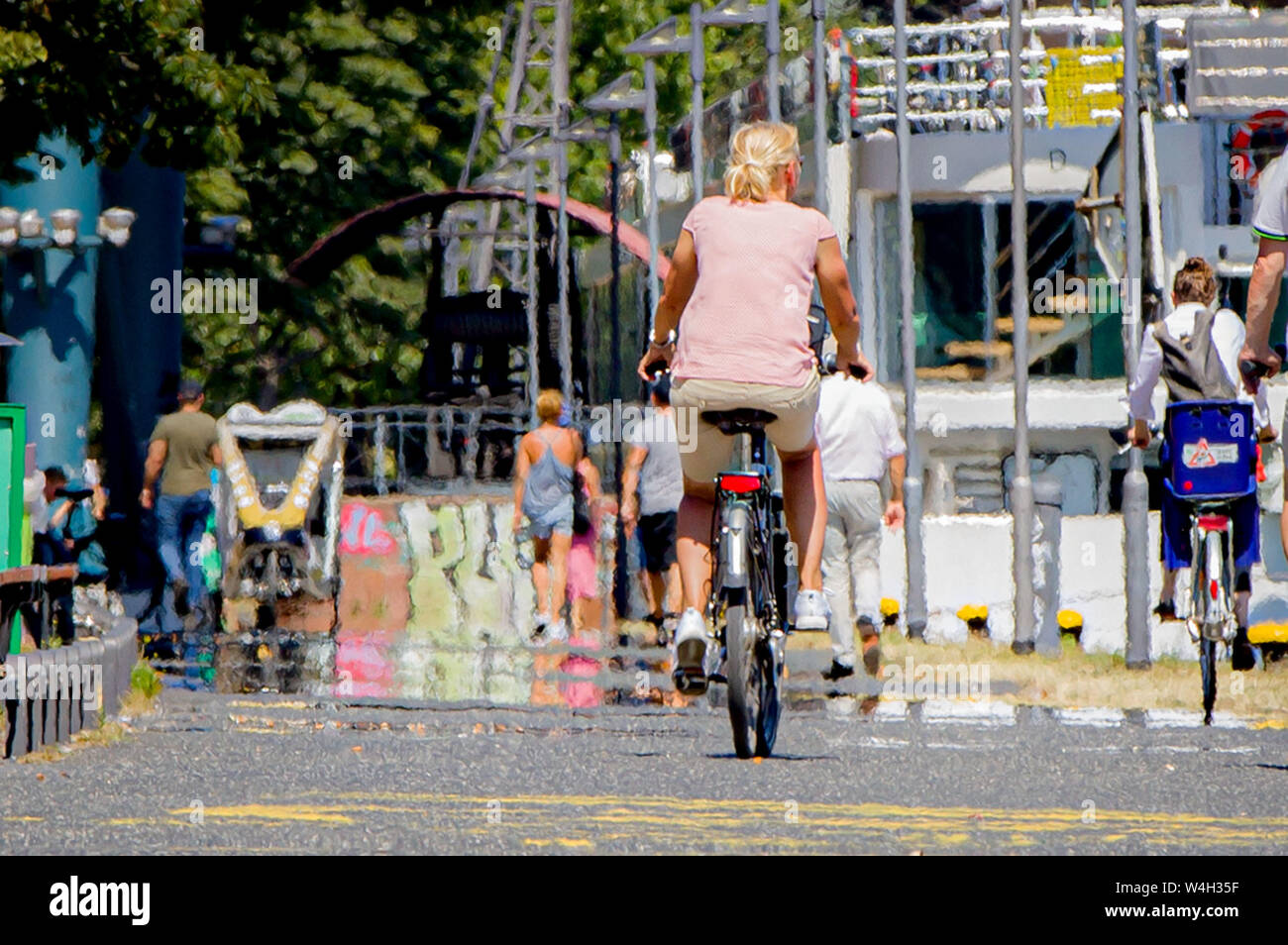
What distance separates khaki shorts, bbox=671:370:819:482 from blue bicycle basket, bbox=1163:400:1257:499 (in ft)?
8.49

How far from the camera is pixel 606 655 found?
1669cm

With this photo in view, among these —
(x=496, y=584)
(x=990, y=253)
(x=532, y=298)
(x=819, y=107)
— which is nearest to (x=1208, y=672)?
(x=496, y=584)

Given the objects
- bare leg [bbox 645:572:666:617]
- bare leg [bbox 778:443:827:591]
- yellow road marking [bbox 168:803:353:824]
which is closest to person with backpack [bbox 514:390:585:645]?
bare leg [bbox 645:572:666:617]

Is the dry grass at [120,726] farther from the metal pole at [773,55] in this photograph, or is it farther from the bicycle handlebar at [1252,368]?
the metal pole at [773,55]

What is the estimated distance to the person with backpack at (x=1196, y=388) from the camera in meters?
11.1

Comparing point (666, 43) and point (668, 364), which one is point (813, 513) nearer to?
point (668, 364)

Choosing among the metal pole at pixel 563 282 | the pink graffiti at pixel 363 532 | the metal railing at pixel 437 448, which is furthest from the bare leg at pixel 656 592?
the metal pole at pixel 563 282

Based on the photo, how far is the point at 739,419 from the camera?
28.5 ft

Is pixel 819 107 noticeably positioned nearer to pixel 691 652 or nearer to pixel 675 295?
pixel 675 295

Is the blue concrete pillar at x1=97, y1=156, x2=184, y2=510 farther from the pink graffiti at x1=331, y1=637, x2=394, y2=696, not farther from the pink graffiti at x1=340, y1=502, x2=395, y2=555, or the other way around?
the pink graffiti at x1=331, y1=637, x2=394, y2=696

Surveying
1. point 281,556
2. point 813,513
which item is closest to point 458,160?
point 281,556

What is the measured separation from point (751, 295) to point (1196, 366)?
3.17 m
